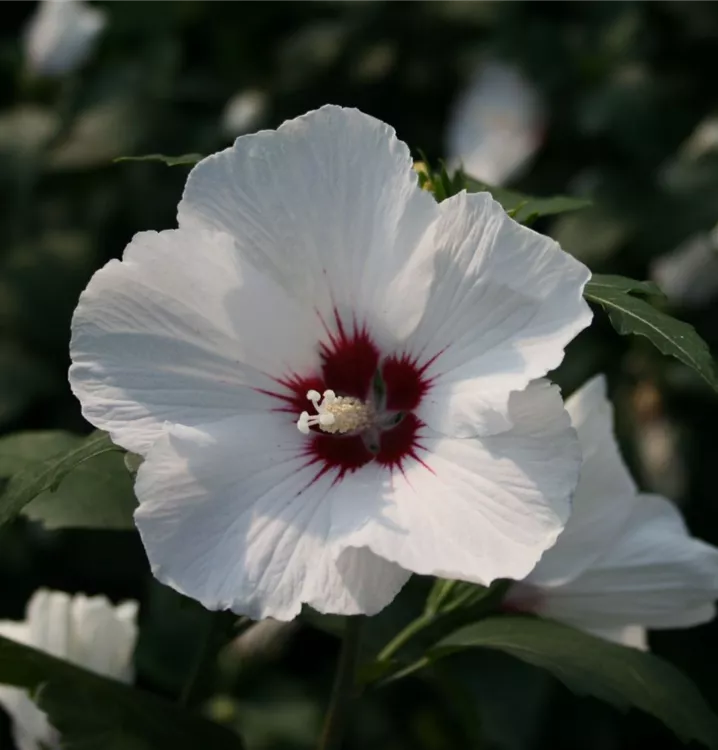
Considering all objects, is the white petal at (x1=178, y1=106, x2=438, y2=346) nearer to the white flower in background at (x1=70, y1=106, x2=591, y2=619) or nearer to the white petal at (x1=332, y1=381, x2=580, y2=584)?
the white flower in background at (x1=70, y1=106, x2=591, y2=619)

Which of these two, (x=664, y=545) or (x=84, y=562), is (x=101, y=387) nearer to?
(x=664, y=545)

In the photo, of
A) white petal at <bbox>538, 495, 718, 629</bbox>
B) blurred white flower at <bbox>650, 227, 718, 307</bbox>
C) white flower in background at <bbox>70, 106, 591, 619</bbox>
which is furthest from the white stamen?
blurred white flower at <bbox>650, 227, 718, 307</bbox>

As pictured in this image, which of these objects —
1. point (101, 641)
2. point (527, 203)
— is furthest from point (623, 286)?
point (101, 641)

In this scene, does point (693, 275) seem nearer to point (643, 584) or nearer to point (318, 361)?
point (643, 584)

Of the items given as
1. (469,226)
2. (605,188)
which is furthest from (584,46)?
(469,226)

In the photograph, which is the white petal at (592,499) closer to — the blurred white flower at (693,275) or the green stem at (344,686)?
the green stem at (344,686)
